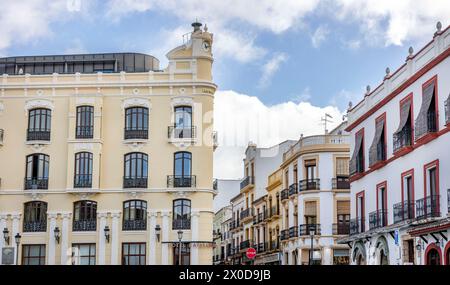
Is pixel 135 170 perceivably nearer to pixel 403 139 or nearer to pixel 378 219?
pixel 378 219

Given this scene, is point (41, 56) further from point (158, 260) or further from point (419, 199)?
point (419, 199)

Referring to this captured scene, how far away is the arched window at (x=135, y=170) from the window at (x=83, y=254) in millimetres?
3761

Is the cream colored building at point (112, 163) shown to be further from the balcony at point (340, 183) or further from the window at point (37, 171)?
the balcony at point (340, 183)

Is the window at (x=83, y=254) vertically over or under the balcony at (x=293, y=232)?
under

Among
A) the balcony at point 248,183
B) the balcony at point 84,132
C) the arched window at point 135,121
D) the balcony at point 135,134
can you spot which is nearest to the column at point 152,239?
the balcony at point 135,134

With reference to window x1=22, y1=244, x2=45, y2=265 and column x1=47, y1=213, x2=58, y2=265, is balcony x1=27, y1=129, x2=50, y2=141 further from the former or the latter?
window x1=22, y1=244, x2=45, y2=265

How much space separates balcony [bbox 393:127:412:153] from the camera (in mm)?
29062

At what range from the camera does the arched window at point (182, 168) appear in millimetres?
41500

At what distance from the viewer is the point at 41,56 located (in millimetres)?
44688

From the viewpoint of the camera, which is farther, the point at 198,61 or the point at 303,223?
the point at 303,223

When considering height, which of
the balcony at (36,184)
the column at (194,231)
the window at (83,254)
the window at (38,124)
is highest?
the window at (38,124)

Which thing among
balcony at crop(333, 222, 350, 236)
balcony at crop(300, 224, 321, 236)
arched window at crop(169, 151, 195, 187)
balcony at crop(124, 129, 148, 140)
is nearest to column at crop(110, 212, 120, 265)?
arched window at crop(169, 151, 195, 187)

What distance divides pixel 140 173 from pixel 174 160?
77.0 inches
